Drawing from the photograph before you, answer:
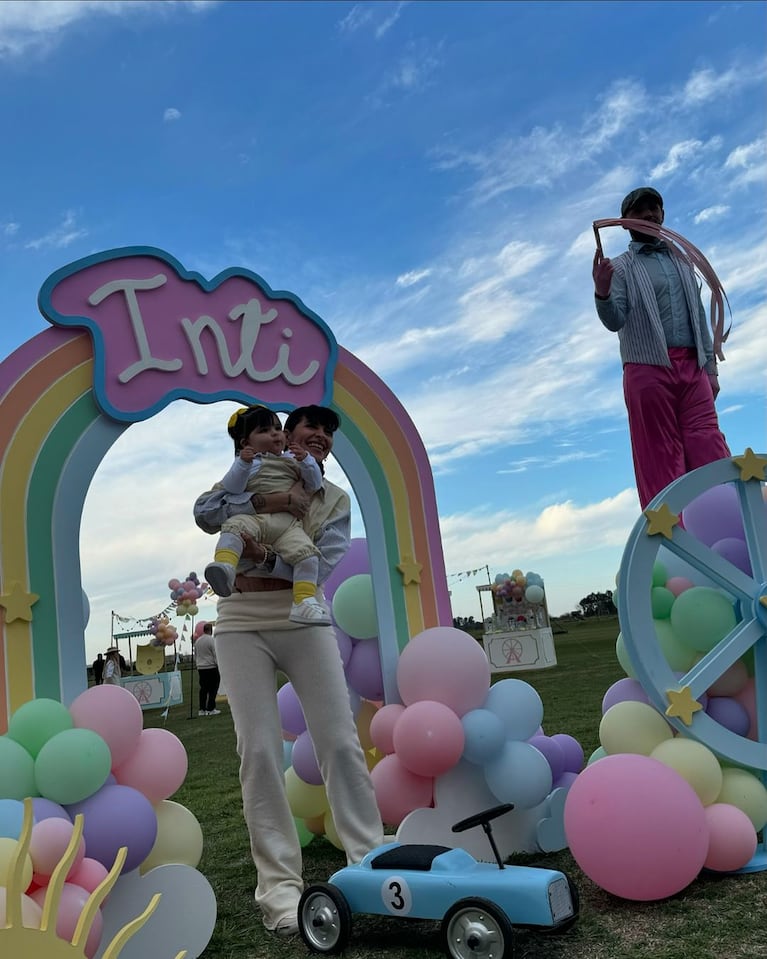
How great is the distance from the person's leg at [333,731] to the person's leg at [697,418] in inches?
73.2

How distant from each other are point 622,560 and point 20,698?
229cm

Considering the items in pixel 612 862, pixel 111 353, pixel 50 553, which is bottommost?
pixel 612 862

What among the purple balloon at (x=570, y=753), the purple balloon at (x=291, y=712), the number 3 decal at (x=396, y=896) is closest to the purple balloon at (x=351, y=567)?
the purple balloon at (x=291, y=712)

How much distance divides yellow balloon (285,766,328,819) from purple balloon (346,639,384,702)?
1.58ft

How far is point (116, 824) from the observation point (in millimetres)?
2742

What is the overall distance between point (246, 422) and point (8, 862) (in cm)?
170

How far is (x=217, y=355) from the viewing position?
378cm

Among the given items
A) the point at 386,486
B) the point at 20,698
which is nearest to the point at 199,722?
the point at 386,486

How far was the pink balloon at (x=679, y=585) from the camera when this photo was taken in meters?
3.75

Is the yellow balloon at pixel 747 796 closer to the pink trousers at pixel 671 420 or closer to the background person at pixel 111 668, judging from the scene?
Result: the pink trousers at pixel 671 420

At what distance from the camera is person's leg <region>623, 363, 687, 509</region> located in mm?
3877

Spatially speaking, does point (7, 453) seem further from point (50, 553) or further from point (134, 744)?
point (134, 744)

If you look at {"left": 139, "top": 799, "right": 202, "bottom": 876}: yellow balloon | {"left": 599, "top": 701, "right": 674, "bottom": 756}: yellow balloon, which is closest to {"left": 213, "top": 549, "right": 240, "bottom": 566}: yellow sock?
{"left": 139, "top": 799, "right": 202, "bottom": 876}: yellow balloon

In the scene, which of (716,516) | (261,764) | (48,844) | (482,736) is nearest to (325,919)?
(261,764)
